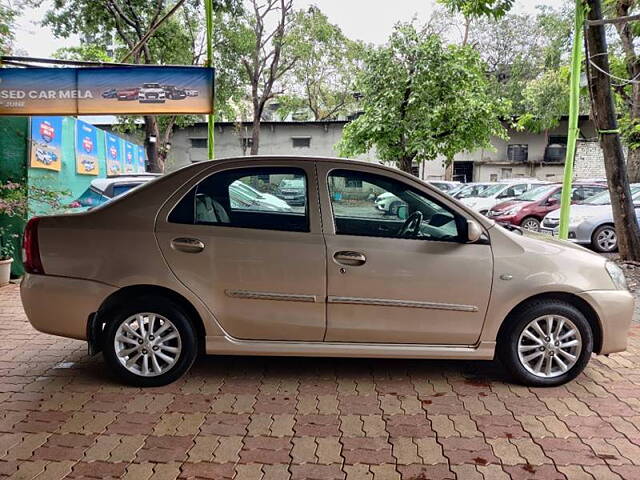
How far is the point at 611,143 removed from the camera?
739 cm

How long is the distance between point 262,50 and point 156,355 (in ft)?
62.8

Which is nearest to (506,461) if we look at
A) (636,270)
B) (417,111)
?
(636,270)

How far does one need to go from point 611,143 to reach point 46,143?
8.60 metres

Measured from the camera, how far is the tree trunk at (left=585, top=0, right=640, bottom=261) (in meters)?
7.25

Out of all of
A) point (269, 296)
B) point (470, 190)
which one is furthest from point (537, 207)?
point (269, 296)

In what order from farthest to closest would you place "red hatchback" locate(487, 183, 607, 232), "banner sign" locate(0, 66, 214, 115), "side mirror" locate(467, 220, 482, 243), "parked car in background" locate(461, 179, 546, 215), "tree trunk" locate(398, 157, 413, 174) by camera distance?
1. "tree trunk" locate(398, 157, 413, 174)
2. "parked car in background" locate(461, 179, 546, 215)
3. "red hatchback" locate(487, 183, 607, 232)
4. "banner sign" locate(0, 66, 214, 115)
5. "side mirror" locate(467, 220, 482, 243)

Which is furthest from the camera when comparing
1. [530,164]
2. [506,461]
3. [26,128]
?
[530,164]

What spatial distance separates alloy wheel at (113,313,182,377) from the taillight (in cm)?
72

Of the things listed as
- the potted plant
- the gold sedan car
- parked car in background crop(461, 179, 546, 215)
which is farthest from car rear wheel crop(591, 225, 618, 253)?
Answer: the potted plant

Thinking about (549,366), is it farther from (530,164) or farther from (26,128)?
(530,164)

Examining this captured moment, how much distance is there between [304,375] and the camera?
144 inches

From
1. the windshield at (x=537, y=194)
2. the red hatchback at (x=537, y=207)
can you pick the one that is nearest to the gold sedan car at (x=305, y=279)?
the red hatchback at (x=537, y=207)

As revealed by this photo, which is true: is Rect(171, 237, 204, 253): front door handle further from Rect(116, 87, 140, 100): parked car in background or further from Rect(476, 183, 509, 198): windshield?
Rect(476, 183, 509, 198): windshield

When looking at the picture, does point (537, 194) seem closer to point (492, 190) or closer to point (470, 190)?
point (492, 190)
